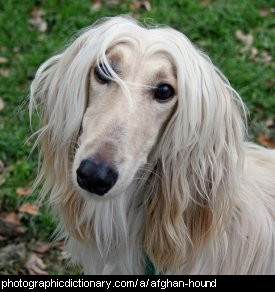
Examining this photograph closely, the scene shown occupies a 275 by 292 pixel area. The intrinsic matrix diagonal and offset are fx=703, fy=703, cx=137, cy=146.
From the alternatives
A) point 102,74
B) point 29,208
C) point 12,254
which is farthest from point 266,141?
point 102,74

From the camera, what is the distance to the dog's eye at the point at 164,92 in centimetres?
297

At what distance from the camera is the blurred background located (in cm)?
475

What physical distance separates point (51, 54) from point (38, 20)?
578mm

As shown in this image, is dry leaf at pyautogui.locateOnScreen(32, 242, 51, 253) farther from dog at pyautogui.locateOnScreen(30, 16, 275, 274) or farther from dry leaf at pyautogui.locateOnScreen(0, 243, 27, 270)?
dog at pyautogui.locateOnScreen(30, 16, 275, 274)

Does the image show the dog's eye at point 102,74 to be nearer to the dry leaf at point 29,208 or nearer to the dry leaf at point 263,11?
the dry leaf at point 29,208

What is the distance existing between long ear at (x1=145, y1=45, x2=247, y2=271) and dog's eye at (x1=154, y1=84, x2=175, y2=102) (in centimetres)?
4

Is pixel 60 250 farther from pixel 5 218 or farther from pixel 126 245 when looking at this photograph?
pixel 126 245

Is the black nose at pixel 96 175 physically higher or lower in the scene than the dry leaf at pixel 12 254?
higher

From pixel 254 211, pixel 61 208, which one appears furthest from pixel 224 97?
pixel 61 208

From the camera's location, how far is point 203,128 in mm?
3109

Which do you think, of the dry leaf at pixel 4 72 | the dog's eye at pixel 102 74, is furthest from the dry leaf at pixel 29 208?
the dog's eye at pixel 102 74

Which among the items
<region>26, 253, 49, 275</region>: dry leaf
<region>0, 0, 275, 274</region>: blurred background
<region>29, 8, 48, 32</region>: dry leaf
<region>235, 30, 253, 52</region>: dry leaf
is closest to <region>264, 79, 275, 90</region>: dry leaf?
<region>0, 0, 275, 274</region>: blurred background

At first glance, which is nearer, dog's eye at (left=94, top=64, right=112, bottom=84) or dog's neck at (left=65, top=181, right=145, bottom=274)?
dog's eye at (left=94, top=64, right=112, bottom=84)

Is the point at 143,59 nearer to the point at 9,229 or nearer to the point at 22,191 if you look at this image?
the point at 9,229
